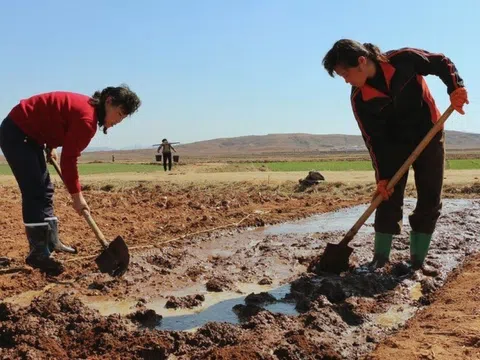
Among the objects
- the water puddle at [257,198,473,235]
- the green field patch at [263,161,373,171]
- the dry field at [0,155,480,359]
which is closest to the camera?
the dry field at [0,155,480,359]

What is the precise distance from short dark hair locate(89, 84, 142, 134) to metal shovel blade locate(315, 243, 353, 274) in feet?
6.45

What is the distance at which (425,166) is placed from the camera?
14.8 ft

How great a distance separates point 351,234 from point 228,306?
4.28 ft

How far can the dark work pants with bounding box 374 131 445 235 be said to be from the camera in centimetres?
449

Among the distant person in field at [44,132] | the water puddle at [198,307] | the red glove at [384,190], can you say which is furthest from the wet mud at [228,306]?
the red glove at [384,190]

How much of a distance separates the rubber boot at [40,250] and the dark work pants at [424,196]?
9.00ft

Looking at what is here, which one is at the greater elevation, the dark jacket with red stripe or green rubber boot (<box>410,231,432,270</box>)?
the dark jacket with red stripe

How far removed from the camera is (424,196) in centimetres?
461

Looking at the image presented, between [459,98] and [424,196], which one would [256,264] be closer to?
[424,196]

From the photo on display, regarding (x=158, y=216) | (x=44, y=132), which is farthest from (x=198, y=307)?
(x=158, y=216)

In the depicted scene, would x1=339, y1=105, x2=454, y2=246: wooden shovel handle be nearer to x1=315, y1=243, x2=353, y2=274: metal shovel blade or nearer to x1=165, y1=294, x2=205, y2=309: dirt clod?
x1=315, y1=243, x2=353, y2=274: metal shovel blade

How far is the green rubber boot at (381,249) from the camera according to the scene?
4.74 metres

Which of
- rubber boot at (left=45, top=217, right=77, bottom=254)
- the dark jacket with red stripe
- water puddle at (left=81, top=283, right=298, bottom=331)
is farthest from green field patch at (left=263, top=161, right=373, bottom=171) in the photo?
water puddle at (left=81, top=283, right=298, bottom=331)

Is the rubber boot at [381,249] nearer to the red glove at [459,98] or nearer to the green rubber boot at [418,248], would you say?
the green rubber boot at [418,248]
